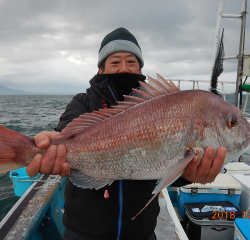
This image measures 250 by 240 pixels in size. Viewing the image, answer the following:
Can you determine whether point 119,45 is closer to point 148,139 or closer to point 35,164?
point 148,139

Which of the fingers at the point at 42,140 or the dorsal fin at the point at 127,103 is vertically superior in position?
the dorsal fin at the point at 127,103

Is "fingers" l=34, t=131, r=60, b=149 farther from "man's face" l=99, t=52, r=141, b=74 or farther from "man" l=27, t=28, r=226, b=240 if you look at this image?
"man's face" l=99, t=52, r=141, b=74

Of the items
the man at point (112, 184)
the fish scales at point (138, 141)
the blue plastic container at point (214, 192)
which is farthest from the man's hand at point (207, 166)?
the blue plastic container at point (214, 192)

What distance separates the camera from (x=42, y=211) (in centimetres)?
328

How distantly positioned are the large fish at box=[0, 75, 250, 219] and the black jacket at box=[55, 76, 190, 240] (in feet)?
1.12

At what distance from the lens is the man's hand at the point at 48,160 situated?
5.74 ft

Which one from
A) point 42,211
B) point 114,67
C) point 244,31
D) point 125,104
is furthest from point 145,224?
point 244,31

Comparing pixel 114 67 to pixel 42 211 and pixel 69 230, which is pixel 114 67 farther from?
pixel 42 211

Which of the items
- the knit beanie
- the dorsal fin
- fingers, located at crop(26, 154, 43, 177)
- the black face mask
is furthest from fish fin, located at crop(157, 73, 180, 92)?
fingers, located at crop(26, 154, 43, 177)

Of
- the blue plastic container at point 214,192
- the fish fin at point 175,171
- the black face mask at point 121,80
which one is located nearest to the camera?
the fish fin at point 175,171

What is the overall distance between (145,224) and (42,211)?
2.05m

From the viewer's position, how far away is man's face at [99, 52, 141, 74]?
241cm

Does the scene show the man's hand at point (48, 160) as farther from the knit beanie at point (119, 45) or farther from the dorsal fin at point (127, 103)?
the knit beanie at point (119, 45)

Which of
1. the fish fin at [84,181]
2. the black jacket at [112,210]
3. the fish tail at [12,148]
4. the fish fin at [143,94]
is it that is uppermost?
the fish fin at [143,94]
